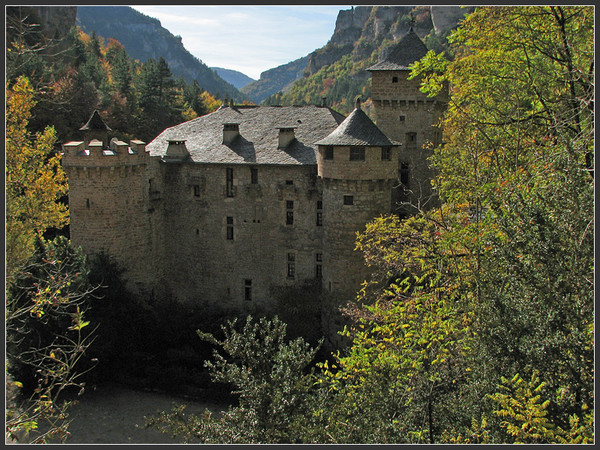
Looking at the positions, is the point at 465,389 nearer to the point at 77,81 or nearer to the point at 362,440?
the point at 362,440

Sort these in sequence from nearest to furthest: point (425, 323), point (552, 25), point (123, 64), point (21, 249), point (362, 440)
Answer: point (362, 440), point (425, 323), point (552, 25), point (21, 249), point (123, 64)

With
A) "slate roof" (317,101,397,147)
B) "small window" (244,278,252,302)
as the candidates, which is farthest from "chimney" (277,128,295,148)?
"small window" (244,278,252,302)

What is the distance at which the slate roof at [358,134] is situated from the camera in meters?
27.0

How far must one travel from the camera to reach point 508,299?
13.0 metres

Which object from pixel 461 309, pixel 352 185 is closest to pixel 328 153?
→ pixel 352 185

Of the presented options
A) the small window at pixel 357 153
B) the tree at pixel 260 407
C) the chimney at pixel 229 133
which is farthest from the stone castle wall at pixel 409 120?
the tree at pixel 260 407

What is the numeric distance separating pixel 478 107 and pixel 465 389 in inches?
456

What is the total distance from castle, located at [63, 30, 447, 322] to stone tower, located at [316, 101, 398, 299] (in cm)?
5

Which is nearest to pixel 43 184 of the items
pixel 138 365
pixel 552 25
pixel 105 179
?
pixel 105 179

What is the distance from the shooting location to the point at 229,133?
1297 inches

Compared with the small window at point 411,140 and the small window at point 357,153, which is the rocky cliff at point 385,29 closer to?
the small window at point 411,140

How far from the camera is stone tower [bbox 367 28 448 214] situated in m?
32.9

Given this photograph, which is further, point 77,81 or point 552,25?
point 77,81

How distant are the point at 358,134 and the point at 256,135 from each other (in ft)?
24.2
